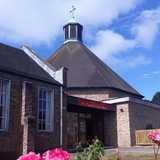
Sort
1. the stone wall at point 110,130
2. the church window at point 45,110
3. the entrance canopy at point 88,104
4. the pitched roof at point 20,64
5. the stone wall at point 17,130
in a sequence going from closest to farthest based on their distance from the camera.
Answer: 1. the stone wall at point 17,130
2. the pitched roof at point 20,64
3. the church window at point 45,110
4. the entrance canopy at point 88,104
5. the stone wall at point 110,130

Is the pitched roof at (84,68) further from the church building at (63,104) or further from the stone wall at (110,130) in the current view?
the stone wall at (110,130)

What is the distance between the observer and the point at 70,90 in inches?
1436

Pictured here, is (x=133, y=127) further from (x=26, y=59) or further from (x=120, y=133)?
(x=26, y=59)

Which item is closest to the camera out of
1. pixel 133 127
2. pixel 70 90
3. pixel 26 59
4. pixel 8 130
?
pixel 8 130

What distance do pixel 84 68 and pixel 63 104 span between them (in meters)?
14.1

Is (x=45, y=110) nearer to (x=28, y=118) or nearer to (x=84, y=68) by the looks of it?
(x=28, y=118)

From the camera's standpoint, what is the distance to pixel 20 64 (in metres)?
25.2

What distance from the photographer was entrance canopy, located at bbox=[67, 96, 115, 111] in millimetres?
28309

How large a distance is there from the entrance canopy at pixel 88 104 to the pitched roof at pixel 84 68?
14.2 feet

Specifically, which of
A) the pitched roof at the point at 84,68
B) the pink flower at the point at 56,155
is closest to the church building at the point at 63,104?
the pitched roof at the point at 84,68

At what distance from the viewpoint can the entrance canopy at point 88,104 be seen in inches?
1115

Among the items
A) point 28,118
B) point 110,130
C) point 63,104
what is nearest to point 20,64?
point 63,104

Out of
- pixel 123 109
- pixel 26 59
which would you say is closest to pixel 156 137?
pixel 26 59

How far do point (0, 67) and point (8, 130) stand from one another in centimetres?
384
